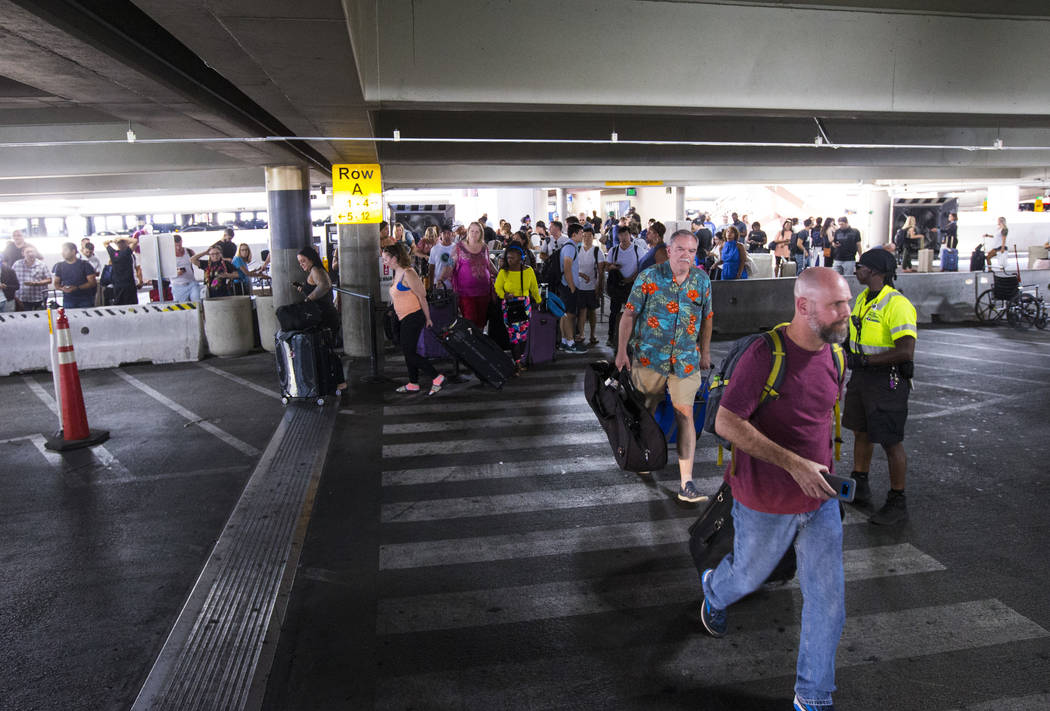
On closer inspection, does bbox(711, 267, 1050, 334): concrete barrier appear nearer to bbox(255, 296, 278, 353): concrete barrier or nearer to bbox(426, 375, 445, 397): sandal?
bbox(426, 375, 445, 397): sandal

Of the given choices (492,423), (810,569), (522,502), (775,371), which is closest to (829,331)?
(775,371)

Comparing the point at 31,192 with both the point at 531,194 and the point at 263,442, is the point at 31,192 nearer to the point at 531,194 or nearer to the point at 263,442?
the point at 263,442

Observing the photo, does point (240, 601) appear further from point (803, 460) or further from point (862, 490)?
point (862, 490)

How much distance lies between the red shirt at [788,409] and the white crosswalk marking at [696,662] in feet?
3.22

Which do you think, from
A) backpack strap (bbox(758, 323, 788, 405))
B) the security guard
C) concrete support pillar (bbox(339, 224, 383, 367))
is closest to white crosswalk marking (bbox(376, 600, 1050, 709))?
the security guard

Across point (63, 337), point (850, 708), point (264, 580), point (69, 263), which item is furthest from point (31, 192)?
point (850, 708)

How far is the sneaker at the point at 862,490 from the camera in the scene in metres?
5.70

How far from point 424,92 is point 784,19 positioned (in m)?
4.31

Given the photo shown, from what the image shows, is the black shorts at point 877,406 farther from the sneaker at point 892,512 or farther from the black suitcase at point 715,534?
the black suitcase at point 715,534

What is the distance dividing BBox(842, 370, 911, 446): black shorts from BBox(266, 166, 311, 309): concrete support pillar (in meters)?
9.90

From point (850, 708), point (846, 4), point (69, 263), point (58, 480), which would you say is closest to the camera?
point (850, 708)

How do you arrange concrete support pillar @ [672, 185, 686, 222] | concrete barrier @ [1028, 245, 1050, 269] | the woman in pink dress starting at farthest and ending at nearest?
1. concrete support pillar @ [672, 185, 686, 222]
2. concrete barrier @ [1028, 245, 1050, 269]
3. the woman in pink dress

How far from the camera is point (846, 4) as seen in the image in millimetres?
8312

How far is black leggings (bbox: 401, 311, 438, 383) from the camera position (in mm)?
9430
